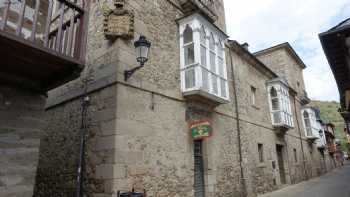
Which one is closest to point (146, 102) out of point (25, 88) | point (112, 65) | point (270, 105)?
point (112, 65)

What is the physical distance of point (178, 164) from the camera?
628 centimetres

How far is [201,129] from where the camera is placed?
21.9 feet

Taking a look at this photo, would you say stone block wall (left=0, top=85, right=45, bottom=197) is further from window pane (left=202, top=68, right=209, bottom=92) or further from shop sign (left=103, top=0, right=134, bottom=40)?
window pane (left=202, top=68, right=209, bottom=92)

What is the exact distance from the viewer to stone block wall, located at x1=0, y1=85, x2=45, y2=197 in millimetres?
4043

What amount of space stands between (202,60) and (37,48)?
4794 mm

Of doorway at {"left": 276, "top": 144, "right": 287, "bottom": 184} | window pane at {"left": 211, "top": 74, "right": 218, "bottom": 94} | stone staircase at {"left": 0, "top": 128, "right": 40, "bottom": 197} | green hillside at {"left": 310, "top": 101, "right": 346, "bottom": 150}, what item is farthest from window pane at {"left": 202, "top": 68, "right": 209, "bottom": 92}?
green hillside at {"left": 310, "top": 101, "right": 346, "bottom": 150}

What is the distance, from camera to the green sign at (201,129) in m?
6.58

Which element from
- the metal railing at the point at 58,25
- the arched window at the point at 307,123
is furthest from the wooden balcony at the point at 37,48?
the arched window at the point at 307,123

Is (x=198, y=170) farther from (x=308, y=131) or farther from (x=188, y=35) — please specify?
(x=308, y=131)

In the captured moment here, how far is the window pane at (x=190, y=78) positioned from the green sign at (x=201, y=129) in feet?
3.65

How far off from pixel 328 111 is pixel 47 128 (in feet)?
216

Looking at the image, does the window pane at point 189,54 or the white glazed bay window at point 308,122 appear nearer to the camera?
the window pane at point 189,54

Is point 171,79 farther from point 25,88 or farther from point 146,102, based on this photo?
point 25,88

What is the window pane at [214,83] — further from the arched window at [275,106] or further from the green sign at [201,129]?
the arched window at [275,106]
